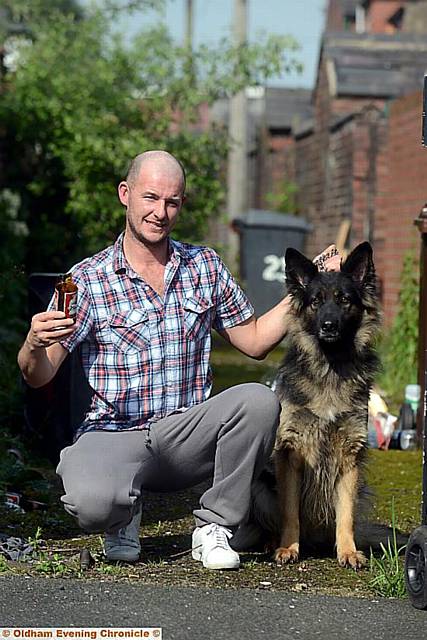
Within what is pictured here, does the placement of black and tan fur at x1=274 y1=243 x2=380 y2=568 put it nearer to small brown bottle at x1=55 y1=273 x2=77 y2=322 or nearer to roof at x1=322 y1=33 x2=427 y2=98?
small brown bottle at x1=55 y1=273 x2=77 y2=322

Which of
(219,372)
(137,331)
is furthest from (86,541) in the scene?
(219,372)

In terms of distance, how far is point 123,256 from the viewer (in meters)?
5.12

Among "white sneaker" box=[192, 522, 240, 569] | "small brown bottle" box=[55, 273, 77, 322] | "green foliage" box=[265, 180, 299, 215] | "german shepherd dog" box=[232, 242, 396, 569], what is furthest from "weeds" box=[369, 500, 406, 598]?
"green foliage" box=[265, 180, 299, 215]

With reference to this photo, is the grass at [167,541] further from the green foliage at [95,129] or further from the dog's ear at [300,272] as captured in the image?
the green foliage at [95,129]

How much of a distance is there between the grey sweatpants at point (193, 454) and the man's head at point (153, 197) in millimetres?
764

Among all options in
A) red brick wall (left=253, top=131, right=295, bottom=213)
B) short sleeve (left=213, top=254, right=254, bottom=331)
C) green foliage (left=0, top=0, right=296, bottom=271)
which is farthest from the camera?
red brick wall (left=253, top=131, right=295, bottom=213)

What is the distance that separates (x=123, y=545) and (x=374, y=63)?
1386 centimetres

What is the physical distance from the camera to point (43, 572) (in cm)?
468

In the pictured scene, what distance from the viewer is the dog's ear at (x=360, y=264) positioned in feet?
16.7

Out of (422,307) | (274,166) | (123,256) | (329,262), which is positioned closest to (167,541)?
(123,256)

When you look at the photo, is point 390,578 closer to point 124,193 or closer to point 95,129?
point 124,193

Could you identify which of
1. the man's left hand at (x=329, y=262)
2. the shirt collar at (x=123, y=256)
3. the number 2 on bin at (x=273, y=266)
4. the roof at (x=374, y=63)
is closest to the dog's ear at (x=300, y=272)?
the man's left hand at (x=329, y=262)

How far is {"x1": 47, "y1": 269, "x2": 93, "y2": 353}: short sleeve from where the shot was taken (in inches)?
192

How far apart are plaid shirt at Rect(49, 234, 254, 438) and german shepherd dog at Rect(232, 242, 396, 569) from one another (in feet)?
1.43
